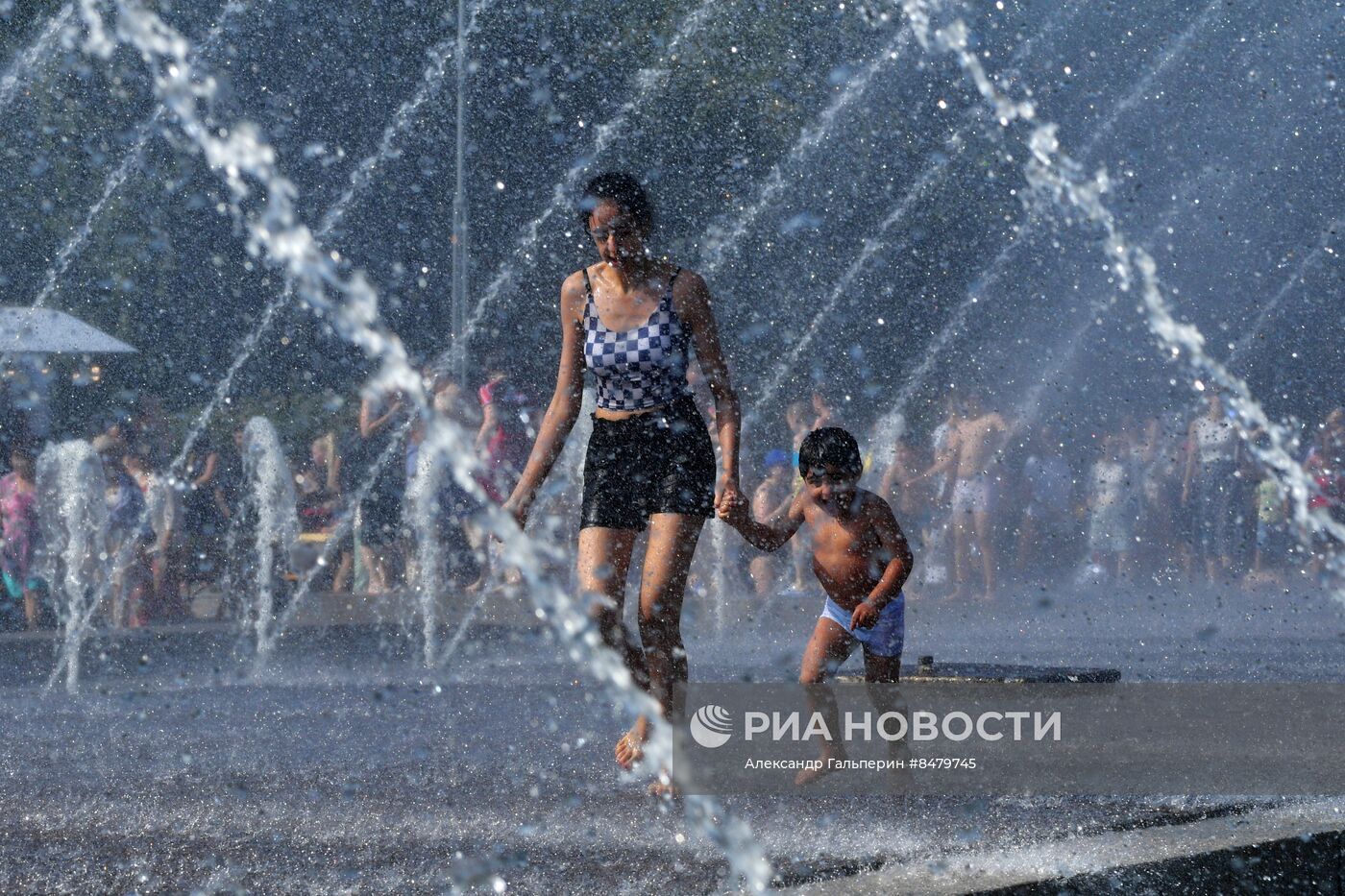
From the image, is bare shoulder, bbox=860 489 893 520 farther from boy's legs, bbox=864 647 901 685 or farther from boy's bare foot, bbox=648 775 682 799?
boy's bare foot, bbox=648 775 682 799

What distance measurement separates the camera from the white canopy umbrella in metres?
13.0

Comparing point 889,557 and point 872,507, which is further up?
point 872,507

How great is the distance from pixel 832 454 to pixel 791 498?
7687 mm

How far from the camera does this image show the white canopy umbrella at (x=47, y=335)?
13.0 meters

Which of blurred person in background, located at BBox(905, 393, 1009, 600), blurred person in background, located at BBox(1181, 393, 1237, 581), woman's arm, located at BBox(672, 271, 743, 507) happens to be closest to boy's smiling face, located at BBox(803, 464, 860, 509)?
woman's arm, located at BBox(672, 271, 743, 507)

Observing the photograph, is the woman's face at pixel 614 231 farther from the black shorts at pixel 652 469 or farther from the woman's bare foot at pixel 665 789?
the woman's bare foot at pixel 665 789

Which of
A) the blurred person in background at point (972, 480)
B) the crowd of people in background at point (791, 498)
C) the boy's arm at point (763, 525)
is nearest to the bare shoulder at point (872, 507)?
the boy's arm at point (763, 525)

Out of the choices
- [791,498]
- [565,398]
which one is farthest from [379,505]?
[565,398]

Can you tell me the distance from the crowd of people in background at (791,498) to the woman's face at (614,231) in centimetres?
494

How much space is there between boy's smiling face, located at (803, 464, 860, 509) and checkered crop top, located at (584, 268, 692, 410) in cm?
38

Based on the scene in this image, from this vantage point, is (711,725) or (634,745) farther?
(634,745)

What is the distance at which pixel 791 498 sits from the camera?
12297 millimetres

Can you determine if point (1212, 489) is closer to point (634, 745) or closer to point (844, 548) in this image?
point (844, 548)

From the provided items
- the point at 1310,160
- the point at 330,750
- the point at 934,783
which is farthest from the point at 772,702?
the point at 1310,160
